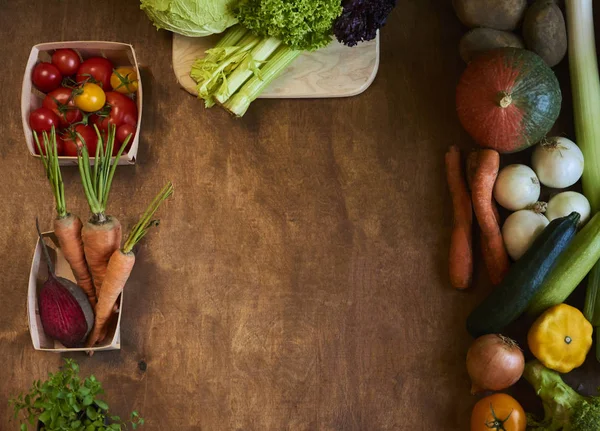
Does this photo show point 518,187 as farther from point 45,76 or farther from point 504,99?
point 45,76

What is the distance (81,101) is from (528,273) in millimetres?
1091

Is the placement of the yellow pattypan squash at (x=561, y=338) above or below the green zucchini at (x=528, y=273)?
below

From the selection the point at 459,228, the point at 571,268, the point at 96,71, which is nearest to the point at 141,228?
the point at 96,71

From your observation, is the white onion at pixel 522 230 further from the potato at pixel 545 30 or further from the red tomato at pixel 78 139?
the red tomato at pixel 78 139

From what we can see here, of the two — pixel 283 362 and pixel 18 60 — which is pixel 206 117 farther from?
pixel 283 362

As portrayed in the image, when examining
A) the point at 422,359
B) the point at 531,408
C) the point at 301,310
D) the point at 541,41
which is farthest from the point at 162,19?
the point at 531,408

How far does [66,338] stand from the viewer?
1.61 meters

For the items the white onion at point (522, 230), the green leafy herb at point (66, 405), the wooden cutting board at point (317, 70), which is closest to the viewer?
the green leafy herb at point (66, 405)

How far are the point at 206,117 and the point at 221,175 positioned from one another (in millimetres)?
152

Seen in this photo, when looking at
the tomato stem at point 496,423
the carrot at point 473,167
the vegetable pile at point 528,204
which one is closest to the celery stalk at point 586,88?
the vegetable pile at point 528,204

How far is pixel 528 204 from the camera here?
65.3 inches

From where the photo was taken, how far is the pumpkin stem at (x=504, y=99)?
1.54 m

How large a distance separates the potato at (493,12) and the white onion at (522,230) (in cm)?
→ 45

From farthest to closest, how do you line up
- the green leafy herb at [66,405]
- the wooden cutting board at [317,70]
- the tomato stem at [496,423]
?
the wooden cutting board at [317,70]
the tomato stem at [496,423]
the green leafy herb at [66,405]
